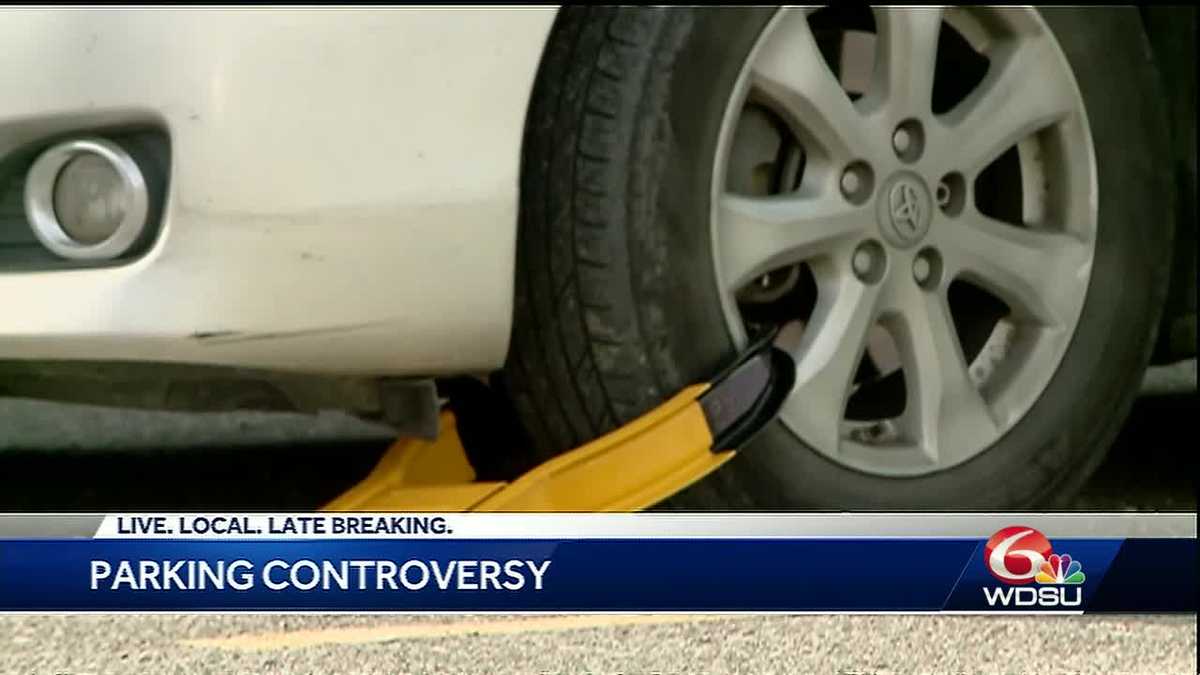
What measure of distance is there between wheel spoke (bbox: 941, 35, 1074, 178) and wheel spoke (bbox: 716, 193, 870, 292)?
0.49 ft

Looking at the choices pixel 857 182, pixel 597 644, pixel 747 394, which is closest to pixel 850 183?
pixel 857 182

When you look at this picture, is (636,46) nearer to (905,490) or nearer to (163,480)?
(905,490)

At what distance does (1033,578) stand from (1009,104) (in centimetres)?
47

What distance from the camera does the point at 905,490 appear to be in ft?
4.51

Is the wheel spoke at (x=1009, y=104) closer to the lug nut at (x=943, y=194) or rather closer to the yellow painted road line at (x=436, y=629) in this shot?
the lug nut at (x=943, y=194)

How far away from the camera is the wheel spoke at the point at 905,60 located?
138 cm

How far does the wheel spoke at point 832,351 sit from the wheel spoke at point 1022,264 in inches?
4.0

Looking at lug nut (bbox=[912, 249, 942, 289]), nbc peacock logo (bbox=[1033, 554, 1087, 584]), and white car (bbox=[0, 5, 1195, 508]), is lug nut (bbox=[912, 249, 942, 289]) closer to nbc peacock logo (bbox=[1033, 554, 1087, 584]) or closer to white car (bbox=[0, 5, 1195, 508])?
white car (bbox=[0, 5, 1195, 508])

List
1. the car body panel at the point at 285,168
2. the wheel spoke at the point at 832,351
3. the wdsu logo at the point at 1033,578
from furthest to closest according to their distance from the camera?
the wheel spoke at the point at 832,351
the wdsu logo at the point at 1033,578
the car body panel at the point at 285,168

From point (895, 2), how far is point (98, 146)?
70cm

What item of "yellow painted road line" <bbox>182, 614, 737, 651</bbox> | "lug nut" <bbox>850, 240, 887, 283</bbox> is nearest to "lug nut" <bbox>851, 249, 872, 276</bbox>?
"lug nut" <bbox>850, 240, 887, 283</bbox>

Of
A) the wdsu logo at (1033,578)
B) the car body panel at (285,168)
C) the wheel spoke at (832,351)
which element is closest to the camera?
the car body panel at (285,168)

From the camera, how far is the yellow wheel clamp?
48.9 inches

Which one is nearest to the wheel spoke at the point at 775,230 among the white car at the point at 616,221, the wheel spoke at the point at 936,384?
the white car at the point at 616,221
